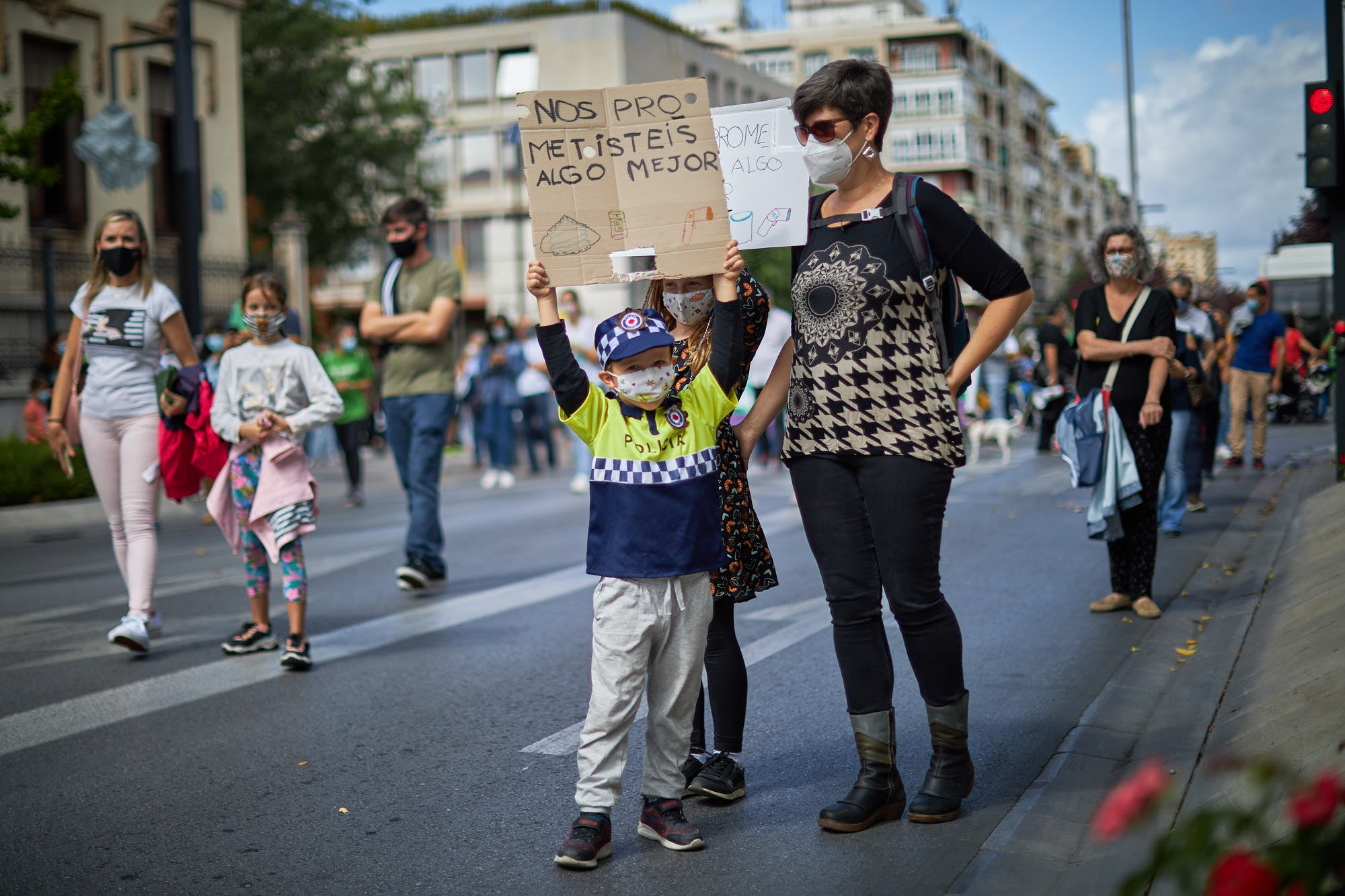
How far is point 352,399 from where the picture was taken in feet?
50.4

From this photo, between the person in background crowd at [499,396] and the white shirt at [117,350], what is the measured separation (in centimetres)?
1047

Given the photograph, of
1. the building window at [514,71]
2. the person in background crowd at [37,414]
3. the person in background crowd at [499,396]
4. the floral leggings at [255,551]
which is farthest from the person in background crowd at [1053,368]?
the building window at [514,71]

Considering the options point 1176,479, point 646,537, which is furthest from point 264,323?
point 1176,479

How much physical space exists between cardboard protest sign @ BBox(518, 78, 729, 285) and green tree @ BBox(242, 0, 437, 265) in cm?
3113

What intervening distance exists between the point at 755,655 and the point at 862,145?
9.94 ft

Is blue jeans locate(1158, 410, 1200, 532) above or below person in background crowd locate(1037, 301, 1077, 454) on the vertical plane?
below

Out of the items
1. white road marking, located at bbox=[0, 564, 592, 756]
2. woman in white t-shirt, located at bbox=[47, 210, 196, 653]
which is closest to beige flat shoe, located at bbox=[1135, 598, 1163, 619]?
white road marking, located at bbox=[0, 564, 592, 756]

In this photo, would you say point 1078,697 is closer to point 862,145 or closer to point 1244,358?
point 862,145

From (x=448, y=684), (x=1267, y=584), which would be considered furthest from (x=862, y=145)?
(x=1267, y=584)

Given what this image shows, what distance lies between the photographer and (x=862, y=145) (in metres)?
3.99

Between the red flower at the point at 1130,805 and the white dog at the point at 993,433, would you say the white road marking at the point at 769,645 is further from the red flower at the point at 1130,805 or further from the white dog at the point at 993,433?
the white dog at the point at 993,433

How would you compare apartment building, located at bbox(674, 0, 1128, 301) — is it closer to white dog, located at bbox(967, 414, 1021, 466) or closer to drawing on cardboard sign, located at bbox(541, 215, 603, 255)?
white dog, located at bbox(967, 414, 1021, 466)

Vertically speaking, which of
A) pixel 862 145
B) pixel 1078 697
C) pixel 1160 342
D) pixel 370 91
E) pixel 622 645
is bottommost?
pixel 1078 697

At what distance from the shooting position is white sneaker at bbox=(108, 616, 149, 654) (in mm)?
6488
